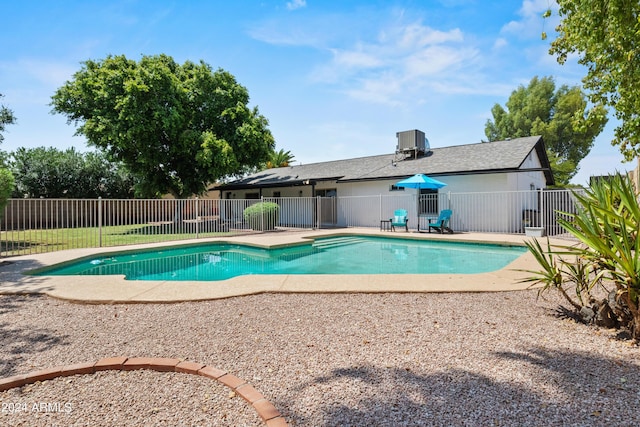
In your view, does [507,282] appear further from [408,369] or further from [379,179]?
[379,179]

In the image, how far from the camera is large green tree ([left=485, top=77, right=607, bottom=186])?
92.2 ft

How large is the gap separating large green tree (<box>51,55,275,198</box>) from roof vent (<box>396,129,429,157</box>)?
837 cm

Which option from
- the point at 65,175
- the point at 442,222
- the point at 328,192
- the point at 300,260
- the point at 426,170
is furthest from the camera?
the point at 65,175

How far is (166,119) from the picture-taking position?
57.0ft

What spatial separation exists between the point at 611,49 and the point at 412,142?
39.9ft

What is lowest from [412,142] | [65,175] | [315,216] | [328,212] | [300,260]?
[300,260]

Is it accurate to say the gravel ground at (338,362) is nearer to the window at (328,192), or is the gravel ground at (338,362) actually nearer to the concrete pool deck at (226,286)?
the concrete pool deck at (226,286)

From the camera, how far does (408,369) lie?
2742mm

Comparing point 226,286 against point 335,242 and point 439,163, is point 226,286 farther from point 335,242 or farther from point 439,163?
point 439,163

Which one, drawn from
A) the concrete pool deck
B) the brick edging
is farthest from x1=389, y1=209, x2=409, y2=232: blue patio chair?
the brick edging

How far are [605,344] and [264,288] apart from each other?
14.0 feet

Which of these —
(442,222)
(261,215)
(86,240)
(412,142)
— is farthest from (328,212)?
(86,240)

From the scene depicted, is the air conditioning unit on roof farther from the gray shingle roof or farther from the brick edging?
the brick edging

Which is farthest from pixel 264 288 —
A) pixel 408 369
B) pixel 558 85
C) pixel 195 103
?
pixel 558 85
